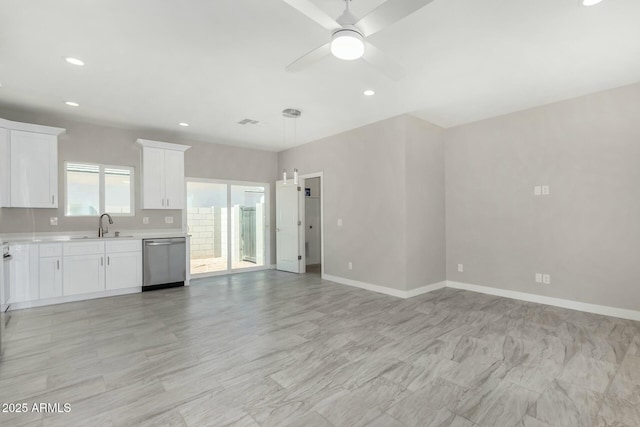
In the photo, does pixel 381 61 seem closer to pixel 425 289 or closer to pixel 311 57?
pixel 311 57

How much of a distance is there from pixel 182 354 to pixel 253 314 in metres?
1.17

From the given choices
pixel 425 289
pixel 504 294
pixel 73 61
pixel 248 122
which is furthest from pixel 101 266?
pixel 504 294

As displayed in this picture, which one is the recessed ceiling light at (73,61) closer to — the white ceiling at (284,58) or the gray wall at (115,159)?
the white ceiling at (284,58)

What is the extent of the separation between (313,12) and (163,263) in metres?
4.80

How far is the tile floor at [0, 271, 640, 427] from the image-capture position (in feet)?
6.45

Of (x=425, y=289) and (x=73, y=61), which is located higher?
(x=73, y=61)

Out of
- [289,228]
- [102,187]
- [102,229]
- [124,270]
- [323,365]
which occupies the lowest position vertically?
[323,365]

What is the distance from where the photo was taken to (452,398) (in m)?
2.12

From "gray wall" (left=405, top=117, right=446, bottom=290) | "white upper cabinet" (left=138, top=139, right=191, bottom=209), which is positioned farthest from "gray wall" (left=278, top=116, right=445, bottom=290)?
"white upper cabinet" (left=138, top=139, right=191, bottom=209)

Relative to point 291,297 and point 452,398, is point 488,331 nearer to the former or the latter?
point 452,398

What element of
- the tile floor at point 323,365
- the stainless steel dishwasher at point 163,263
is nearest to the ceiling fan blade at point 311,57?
the tile floor at point 323,365

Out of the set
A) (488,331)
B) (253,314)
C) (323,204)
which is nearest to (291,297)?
(253,314)

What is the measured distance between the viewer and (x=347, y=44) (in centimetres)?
201

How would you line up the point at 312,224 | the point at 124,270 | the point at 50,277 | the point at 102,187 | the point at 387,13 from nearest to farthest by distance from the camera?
the point at 387,13
the point at 50,277
the point at 124,270
the point at 102,187
the point at 312,224
